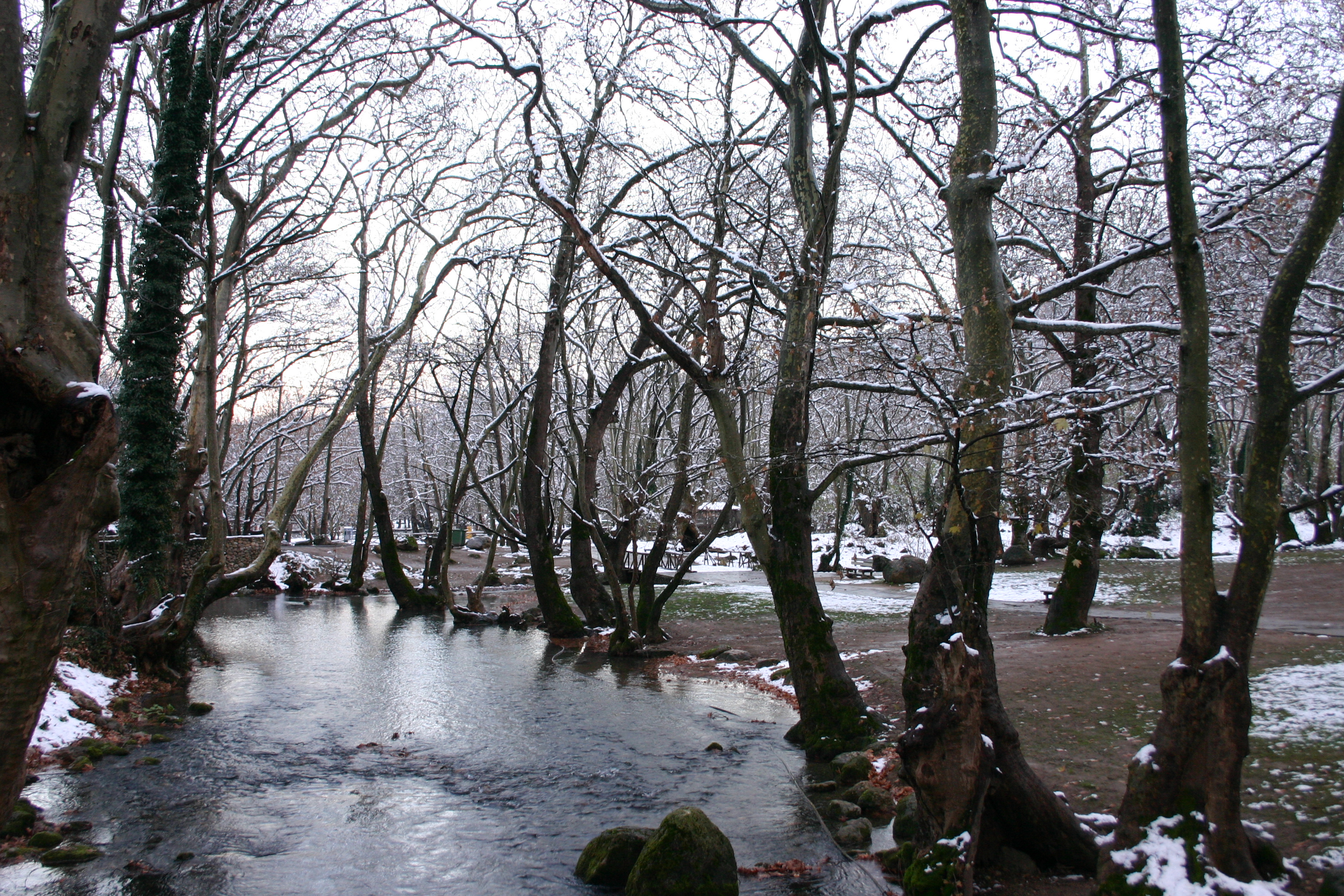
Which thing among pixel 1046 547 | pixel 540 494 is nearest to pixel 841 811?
pixel 540 494

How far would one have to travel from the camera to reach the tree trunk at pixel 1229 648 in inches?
146

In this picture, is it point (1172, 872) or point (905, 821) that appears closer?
point (1172, 872)

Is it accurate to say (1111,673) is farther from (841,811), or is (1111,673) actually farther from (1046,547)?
(1046,547)

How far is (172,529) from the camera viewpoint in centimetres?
1273

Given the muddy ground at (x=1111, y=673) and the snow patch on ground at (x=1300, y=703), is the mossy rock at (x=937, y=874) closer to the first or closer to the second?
the muddy ground at (x=1111, y=673)

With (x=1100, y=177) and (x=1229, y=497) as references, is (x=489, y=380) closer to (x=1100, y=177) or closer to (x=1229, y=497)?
(x=1100, y=177)

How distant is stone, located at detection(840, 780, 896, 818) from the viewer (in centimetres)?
630

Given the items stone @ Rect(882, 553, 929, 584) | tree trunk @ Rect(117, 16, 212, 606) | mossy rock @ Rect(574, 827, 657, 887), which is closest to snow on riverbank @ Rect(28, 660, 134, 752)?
tree trunk @ Rect(117, 16, 212, 606)

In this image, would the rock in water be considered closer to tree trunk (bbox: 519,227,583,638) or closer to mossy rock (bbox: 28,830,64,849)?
→ mossy rock (bbox: 28,830,64,849)

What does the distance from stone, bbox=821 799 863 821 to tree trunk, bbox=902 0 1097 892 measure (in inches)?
58.4

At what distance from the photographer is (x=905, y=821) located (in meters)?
5.81

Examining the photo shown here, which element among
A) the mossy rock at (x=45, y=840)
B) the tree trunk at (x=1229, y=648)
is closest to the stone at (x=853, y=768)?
the tree trunk at (x=1229, y=648)

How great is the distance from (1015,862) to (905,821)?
1.16m

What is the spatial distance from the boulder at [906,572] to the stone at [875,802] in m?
18.5
